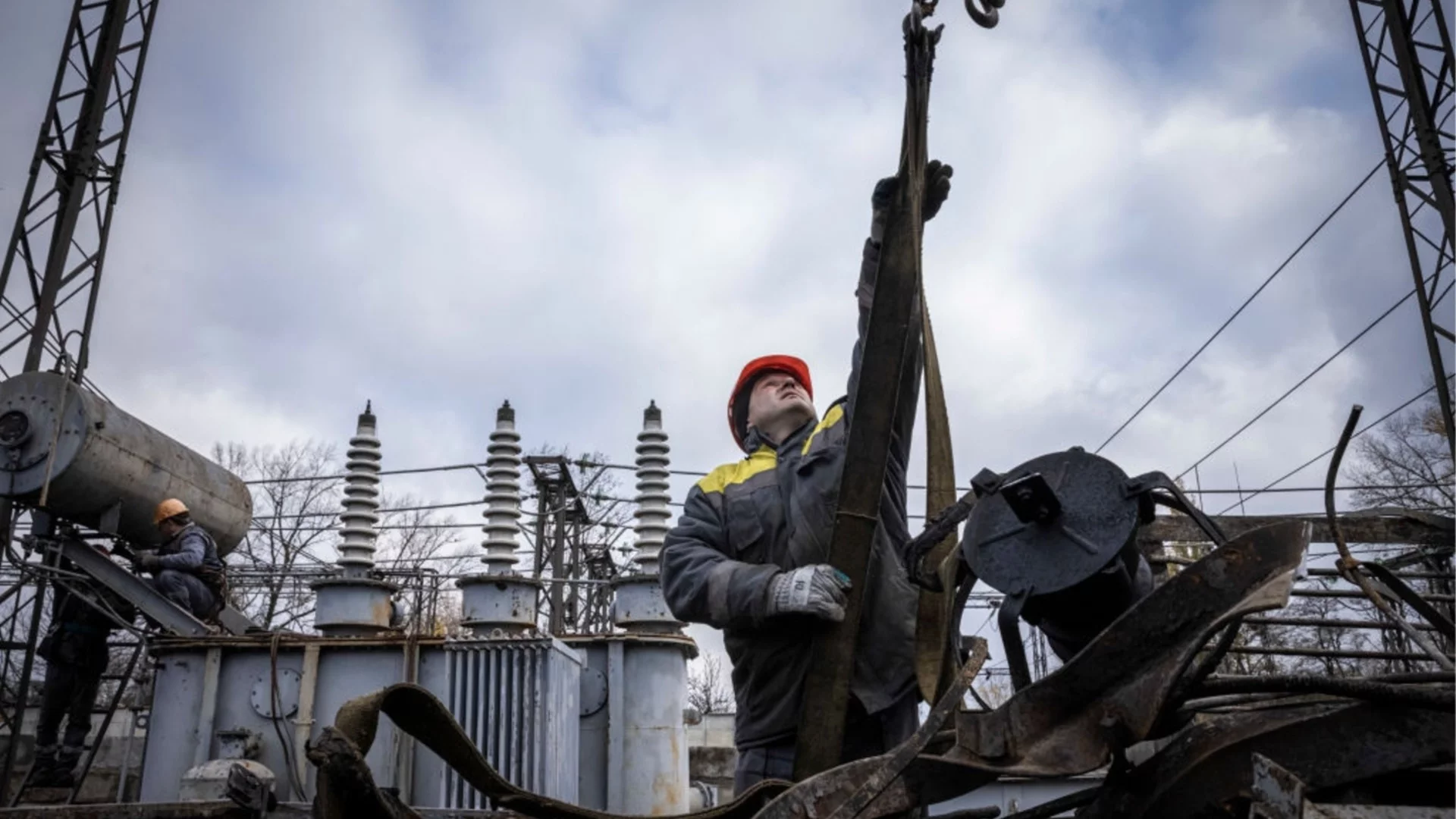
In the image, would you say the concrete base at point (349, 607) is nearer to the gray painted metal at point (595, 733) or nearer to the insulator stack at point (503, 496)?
the gray painted metal at point (595, 733)

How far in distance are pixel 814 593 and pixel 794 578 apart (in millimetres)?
78

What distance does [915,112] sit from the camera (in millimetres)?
2668

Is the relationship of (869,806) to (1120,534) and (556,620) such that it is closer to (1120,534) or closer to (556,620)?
(1120,534)

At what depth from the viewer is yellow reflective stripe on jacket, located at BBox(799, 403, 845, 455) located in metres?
3.01

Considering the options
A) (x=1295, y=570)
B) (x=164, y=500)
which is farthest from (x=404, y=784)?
(x=1295, y=570)

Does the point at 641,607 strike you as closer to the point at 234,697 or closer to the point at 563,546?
the point at 234,697

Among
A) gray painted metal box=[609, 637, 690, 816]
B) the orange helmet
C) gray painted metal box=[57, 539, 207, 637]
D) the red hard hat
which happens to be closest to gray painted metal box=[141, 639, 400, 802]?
gray painted metal box=[57, 539, 207, 637]

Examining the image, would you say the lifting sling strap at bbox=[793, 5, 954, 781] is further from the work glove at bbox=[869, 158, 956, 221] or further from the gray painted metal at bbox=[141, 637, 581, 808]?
the gray painted metal at bbox=[141, 637, 581, 808]

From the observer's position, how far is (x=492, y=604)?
9.49 metres

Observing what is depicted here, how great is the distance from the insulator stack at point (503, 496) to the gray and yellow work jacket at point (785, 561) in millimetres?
12587

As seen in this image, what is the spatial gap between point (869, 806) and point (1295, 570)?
26.3 inches

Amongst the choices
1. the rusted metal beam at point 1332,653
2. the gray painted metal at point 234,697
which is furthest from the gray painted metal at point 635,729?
the rusted metal beam at point 1332,653

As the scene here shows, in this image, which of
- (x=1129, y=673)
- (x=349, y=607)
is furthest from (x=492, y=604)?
(x=1129, y=673)

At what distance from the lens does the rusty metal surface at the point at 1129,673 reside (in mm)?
1452
